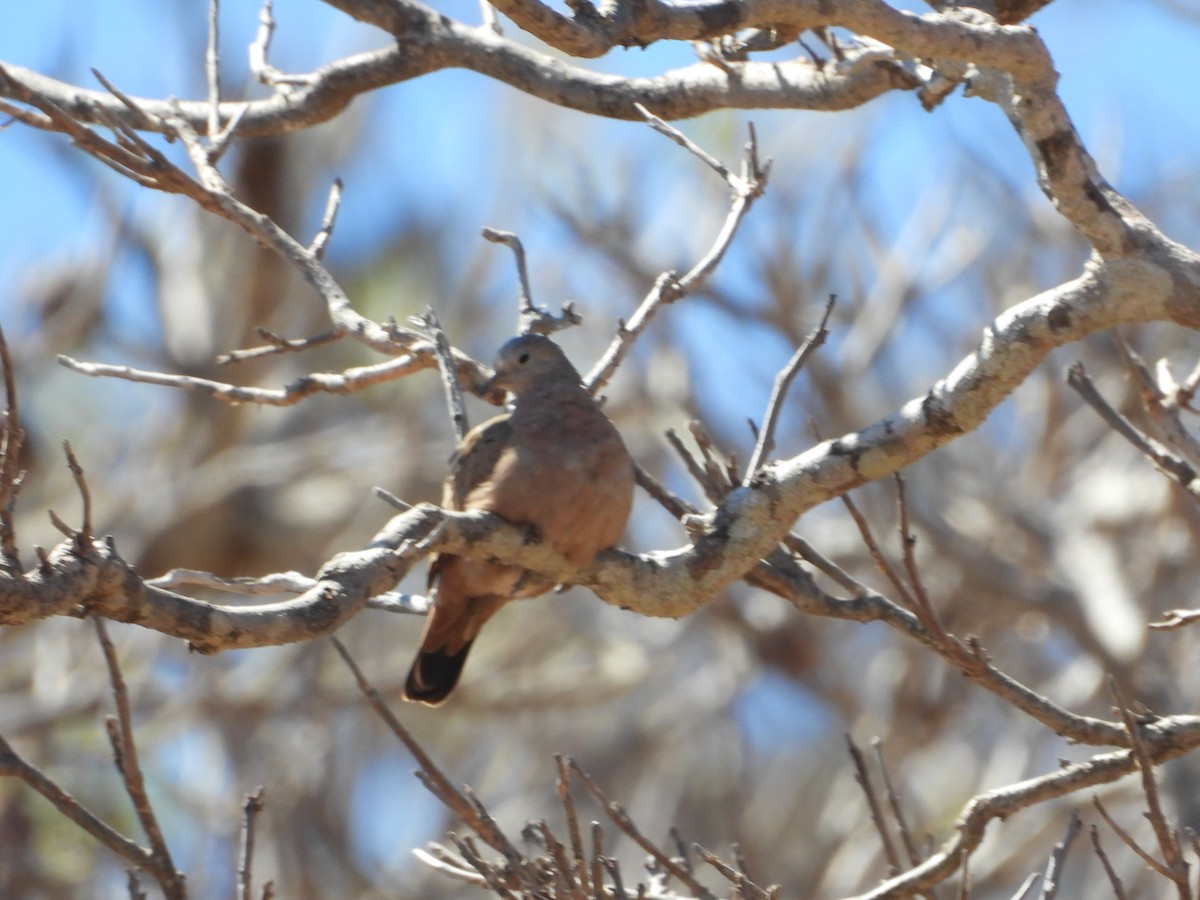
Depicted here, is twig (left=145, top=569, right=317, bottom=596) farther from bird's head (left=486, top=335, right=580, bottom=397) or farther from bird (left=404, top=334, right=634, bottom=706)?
bird's head (left=486, top=335, right=580, bottom=397)

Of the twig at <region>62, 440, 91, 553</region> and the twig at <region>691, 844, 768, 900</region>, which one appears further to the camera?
the twig at <region>691, 844, 768, 900</region>

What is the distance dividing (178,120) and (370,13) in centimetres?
→ 67

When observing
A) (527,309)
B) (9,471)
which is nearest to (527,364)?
(527,309)

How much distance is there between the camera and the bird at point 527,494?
3.85 m

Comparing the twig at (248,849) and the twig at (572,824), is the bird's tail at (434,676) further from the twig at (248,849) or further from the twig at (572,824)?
the twig at (572,824)

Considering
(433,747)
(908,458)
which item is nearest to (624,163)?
(433,747)

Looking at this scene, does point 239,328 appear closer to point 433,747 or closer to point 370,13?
point 433,747

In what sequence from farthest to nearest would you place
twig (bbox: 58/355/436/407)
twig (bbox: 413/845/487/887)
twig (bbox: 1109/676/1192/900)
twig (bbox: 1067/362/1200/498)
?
twig (bbox: 58/355/436/407) < twig (bbox: 1067/362/1200/498) < twig (bbox: 413/845/487/887) < twig (bbox: 1109/676/1192/900)

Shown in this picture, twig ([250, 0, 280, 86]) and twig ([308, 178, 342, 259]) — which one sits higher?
twig ([250, 0, 280, 86])

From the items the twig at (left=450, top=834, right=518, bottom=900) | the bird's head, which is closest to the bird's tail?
the bird's head

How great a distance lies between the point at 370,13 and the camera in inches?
165

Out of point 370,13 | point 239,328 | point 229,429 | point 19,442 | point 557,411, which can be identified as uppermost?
point 239,328

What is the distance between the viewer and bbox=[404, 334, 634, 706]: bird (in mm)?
3854

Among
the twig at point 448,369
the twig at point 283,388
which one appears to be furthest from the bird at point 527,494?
the twig at point 283,388
